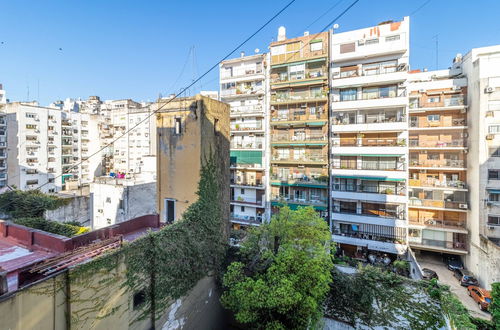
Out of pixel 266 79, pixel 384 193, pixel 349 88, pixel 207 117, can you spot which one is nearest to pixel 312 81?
pixel 349 88

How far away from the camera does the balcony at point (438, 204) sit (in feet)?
71.4

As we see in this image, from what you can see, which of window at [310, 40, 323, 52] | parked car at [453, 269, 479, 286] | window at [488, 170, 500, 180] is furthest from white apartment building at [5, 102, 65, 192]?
window at [488, 170, 500, 180]

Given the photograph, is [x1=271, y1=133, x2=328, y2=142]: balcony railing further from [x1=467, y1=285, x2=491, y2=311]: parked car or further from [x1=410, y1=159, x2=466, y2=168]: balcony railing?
[x1=467, y1=285, x2=491, y2=311]: parked car

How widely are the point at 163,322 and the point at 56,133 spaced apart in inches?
1844

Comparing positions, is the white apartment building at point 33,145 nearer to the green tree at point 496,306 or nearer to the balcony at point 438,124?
the green tree at point 496,306

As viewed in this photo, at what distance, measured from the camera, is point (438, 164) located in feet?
75.3

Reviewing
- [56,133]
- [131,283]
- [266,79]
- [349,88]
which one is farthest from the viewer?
[56,133]

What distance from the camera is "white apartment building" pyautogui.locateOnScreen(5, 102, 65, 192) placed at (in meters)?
37.7

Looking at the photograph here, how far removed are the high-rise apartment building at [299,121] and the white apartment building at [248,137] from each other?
1.44 metres

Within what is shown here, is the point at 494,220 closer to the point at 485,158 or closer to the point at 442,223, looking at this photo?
the point at 442,223

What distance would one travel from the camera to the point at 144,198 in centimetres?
2536

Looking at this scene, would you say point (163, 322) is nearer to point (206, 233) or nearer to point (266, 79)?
point (206, 233)

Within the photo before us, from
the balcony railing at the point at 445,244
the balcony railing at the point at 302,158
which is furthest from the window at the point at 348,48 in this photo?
the balcony railing at the point at 445,244

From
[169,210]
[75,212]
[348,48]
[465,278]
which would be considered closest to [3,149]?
[75,212]
